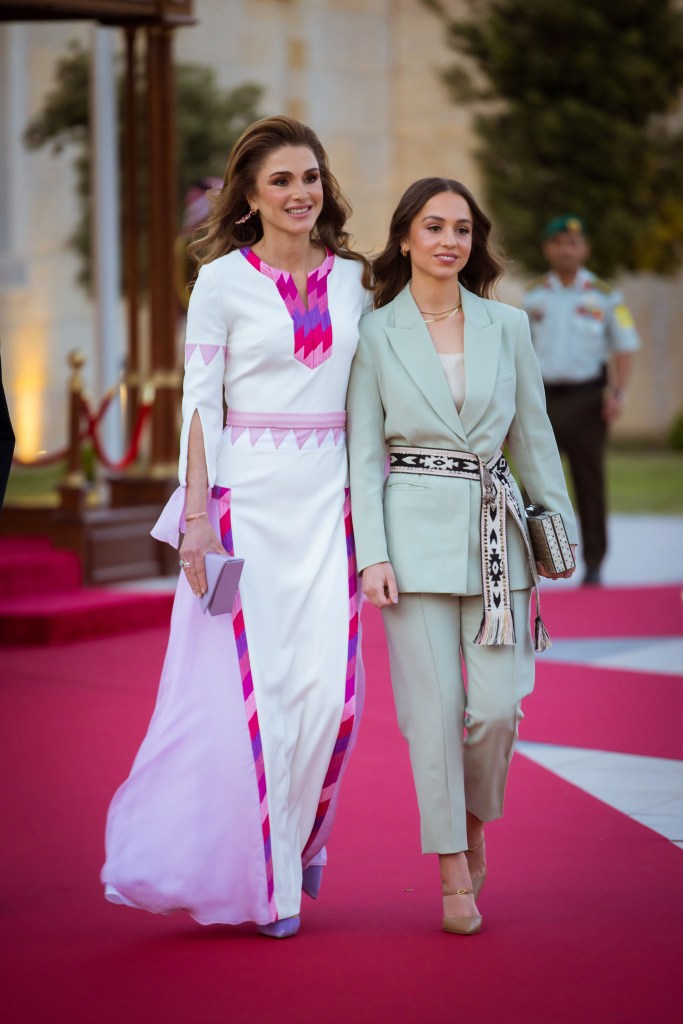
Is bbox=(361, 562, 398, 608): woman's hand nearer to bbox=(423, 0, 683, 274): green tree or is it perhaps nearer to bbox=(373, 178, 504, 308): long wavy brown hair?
bbox=(373, 178, 504, 308): long wavy brown hair

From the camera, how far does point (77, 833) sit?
4.23m

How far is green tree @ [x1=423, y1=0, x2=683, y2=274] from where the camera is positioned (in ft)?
72.6

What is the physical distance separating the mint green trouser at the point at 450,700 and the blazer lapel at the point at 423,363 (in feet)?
1.29

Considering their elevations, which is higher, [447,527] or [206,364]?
[206,364]

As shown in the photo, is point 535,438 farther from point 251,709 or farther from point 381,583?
point 251,709

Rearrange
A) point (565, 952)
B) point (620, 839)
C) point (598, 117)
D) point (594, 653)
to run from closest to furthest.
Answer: point (565, 952)
point (620, 839)
point (594, 653)
point (598, 117)

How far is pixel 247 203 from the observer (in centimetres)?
361

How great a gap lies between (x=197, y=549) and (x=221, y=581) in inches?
4.6

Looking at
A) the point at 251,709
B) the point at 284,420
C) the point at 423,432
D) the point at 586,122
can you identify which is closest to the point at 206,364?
the point at 284,420

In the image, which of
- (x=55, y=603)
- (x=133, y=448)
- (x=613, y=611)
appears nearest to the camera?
(x=55, y=603)

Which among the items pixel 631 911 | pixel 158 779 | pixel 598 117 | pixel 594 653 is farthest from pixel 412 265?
pixel 598 117

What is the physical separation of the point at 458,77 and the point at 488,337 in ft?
67.7

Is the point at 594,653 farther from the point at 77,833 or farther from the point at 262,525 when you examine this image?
the point at 262,525

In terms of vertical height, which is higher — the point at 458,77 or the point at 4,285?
the point at 458,77
